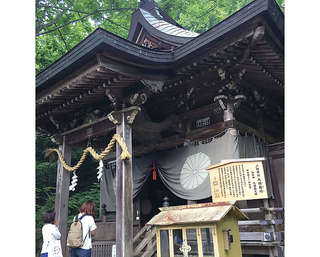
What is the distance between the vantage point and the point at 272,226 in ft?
16.9

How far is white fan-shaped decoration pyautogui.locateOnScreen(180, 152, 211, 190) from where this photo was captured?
6492 millimetres

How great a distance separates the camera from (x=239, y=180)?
5.11 metres

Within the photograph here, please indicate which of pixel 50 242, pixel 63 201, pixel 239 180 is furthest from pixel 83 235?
pixel 239 180

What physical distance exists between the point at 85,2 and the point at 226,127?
935cm

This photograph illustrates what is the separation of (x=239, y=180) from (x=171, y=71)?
2.49 meters

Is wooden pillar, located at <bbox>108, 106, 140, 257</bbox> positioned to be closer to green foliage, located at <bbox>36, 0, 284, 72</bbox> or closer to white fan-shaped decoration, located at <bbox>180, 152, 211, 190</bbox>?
white fan-shaped decoration, located at <bbox>180, 152, 211, 190</bbox>

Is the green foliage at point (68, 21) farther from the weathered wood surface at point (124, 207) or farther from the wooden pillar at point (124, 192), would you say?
the weathered wood surface at point (124, 207)

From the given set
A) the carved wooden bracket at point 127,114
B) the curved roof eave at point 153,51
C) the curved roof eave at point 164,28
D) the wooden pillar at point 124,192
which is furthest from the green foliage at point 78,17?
the wooden pillar at point 124,192

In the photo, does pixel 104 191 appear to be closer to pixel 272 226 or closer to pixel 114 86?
pixel 114 86

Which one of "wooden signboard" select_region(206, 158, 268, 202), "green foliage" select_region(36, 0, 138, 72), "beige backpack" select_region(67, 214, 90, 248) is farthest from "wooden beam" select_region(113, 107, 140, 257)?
"green foliage" select_region(36, 0, 138, 72)

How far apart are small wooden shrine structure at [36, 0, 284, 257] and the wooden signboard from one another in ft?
1.62

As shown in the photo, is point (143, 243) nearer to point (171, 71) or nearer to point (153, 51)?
point (171, 71)

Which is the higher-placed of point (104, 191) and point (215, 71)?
point (215, 71)

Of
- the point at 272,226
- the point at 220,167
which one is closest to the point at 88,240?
the point at 220,167
